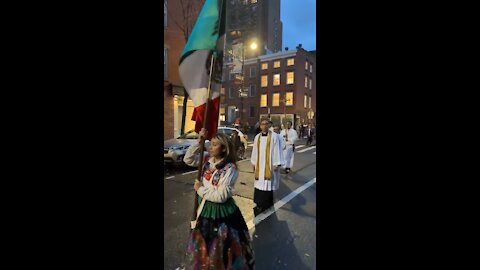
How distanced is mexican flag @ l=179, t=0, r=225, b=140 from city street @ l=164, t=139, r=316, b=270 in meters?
1.76

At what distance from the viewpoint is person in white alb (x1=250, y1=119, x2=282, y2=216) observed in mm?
4223

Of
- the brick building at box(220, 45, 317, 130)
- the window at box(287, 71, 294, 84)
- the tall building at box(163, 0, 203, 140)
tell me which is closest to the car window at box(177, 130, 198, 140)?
the tall building at box(163, 0, 203, 140)

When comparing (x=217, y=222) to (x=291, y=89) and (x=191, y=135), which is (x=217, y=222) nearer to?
(x=191, y=135)

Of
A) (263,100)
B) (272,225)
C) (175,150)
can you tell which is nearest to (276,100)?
(263,100)

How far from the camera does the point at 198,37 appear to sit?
1873 millimetres

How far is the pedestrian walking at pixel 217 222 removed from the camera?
1.97m

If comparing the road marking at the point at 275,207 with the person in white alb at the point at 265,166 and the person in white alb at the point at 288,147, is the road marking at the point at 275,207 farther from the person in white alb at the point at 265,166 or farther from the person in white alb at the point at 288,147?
the person in white alb at the point at 288,147

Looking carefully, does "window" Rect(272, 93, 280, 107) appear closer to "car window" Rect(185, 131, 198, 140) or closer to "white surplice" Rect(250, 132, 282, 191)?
"car window" Rect(185, 131, 198, 140)

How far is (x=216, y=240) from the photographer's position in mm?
2000

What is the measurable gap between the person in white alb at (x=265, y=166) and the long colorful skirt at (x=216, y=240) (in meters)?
2.06

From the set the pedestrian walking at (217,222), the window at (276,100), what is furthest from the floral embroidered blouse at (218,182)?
the window at (276,100)
